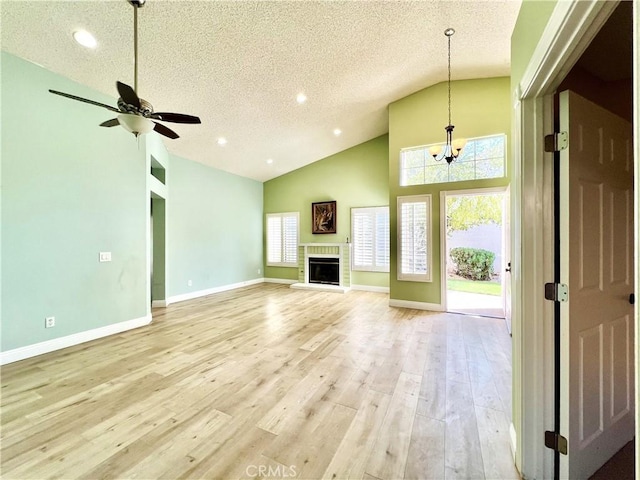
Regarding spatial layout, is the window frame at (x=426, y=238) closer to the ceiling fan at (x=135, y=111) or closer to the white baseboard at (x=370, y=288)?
the white baseboard at (x=370, y=288)

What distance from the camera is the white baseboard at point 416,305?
4.77m

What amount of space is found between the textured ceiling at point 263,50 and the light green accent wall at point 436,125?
0.21 m

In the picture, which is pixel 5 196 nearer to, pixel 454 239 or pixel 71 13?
pixel 71 13

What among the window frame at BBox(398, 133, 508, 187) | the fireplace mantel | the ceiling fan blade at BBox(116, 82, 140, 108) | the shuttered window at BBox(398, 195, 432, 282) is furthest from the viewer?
the fireplace mantel

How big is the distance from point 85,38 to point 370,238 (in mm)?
5827

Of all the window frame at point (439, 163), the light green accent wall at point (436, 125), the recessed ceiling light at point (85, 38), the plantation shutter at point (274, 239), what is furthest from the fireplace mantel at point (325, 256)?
the recessed ceiling light at point (85, 38)

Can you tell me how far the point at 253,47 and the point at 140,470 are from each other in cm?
399

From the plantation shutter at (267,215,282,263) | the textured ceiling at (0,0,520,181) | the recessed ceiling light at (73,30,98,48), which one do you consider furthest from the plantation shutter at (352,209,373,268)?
the recessed ceiling light at (73,30,98,48)

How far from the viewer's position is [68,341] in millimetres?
3227

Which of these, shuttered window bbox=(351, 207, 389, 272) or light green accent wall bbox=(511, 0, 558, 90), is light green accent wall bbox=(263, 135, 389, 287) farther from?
light green accent wall bbox=(511, 0, 558, 90)

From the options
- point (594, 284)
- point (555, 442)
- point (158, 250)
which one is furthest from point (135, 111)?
point (158, 250)

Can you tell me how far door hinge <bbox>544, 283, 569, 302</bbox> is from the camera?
129 centimetres

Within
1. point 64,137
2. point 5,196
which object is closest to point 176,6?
point 64,137

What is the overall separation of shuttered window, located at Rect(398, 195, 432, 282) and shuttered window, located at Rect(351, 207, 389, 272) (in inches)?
51.6
